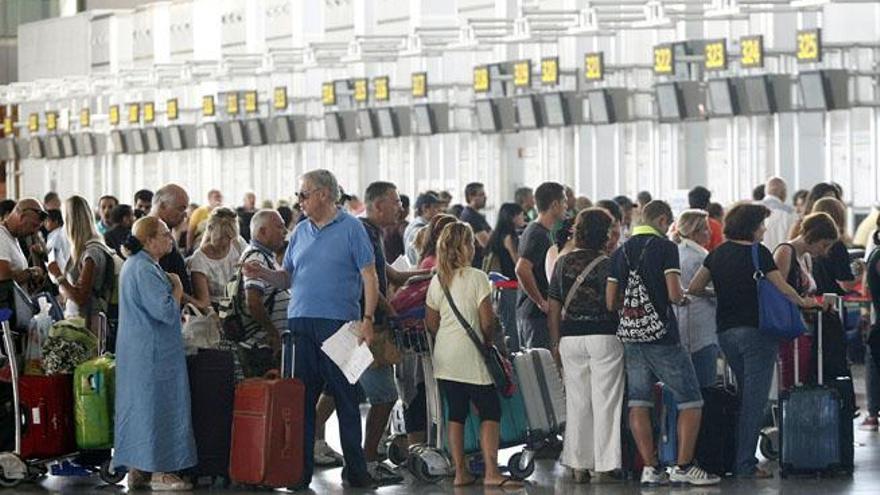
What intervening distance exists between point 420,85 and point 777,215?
46.1ft

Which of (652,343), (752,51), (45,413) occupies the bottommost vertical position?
(45,413)

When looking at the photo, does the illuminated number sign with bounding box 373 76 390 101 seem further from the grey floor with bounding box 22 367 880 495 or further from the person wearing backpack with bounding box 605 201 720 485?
the person wearing backpack with bounding box 605 201 720 485

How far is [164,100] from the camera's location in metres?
49.2

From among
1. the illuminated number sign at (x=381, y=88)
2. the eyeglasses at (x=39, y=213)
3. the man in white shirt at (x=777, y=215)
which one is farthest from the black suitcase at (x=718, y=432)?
A: the illuminated number sign at (x=381, y=88)

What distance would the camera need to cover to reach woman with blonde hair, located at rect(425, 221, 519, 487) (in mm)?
12758

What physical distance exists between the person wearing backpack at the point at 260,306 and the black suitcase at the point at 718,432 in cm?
240

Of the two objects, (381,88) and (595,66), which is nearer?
(595,66)

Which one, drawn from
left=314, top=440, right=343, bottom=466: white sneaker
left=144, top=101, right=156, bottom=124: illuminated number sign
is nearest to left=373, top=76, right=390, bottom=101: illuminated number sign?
left=144, top=101, right=156, bottom=124: illuminated number sign

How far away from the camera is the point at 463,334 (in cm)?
1279

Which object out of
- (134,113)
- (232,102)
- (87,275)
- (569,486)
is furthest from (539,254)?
(134,113)

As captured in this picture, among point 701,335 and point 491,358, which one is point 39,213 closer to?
point 491,358

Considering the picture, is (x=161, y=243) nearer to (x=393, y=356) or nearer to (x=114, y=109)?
(x=393, y=356)

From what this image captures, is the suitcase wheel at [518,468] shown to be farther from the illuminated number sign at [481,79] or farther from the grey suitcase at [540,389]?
the illuminated number sign at [481,79]

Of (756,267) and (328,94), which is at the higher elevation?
(328,94)
